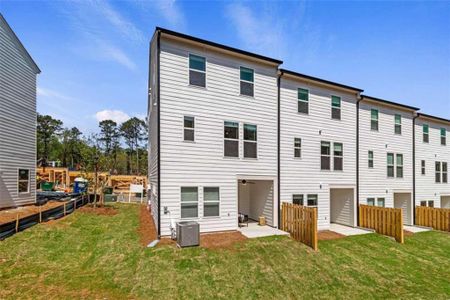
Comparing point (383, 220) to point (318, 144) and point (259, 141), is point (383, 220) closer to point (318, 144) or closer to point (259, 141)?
point (318, 144)

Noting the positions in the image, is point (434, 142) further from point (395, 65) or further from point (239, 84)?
point (239, 84)

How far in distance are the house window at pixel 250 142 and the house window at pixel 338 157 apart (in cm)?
602

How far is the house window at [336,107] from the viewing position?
1557 centimetres

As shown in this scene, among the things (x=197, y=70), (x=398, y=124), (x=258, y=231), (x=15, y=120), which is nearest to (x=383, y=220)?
(x=258, y=231)

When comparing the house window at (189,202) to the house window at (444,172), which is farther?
the house window at (444,172)

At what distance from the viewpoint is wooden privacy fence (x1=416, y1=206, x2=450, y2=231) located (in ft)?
54.2

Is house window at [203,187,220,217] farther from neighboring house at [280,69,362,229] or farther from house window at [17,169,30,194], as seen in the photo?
house window at [17,169,30,194]

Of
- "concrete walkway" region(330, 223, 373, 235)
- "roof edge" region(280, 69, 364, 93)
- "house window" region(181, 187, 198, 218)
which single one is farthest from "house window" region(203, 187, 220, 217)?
"roof edge" region(280, 69, 364, 93)

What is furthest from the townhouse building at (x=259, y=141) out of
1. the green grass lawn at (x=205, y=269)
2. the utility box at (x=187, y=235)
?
the green grass lawn at (x=205, y=269)

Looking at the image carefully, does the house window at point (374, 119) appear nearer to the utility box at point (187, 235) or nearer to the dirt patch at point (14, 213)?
the utility box at point (187, 235)

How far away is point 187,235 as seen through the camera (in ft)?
31.3

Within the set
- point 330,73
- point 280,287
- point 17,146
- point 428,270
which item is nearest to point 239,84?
point 330,73

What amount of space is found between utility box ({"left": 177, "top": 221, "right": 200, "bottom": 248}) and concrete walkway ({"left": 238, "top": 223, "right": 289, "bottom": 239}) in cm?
280

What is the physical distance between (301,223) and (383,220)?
6.14m
